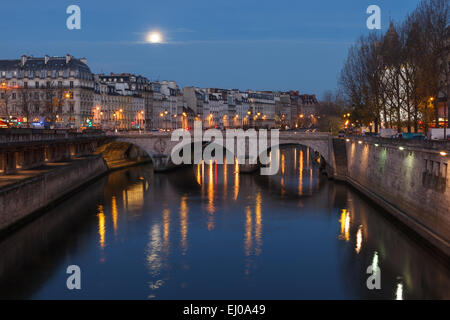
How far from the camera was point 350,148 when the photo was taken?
69938mm

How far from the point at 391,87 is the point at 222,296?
128ft

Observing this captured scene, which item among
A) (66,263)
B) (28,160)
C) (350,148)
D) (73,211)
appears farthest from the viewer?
(350,148)

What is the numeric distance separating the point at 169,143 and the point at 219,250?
49.0 m

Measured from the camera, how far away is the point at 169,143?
83.8m

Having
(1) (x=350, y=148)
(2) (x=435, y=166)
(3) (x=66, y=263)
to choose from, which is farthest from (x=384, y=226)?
(1) (x=350, y=148)

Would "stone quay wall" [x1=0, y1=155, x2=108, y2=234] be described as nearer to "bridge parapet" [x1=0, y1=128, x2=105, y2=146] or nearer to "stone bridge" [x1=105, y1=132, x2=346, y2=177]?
"bridge parapet" [x1=0, y1=128, x2=105, y2=146]

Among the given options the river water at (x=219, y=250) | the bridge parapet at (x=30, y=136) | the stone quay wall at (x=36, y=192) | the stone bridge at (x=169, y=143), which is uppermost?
the bridge parapet at (x=30, y=136)

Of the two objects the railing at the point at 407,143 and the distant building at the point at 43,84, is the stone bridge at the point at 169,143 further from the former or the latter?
the distant building at the point at 43,84

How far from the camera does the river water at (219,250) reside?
28.6m

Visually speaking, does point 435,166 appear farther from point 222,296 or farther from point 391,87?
point 391,87

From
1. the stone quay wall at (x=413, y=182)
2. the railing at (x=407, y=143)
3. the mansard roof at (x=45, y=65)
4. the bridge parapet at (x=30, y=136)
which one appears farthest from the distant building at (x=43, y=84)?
A: the stone quay wall at (x=413, y=182)

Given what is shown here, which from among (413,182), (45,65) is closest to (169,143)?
(45,65)

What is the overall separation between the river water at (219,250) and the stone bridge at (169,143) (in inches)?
727
